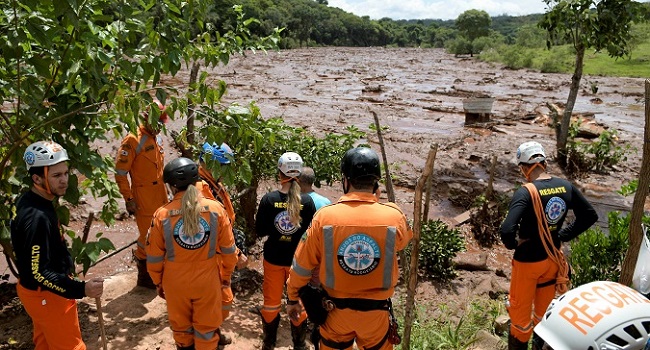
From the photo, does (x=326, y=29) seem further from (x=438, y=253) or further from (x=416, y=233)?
(x=416, y=233)

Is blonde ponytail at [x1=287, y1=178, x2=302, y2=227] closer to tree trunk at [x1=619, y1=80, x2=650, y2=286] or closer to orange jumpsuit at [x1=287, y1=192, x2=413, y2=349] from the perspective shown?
orange jumpsuit at [x1=287, y1=192, x2=413, y2=349]

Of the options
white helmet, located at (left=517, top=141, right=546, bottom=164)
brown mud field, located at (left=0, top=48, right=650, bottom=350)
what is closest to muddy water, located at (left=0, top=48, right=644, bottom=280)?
brown mud field, located at (left=0, top=48, right=650, bottom=350)

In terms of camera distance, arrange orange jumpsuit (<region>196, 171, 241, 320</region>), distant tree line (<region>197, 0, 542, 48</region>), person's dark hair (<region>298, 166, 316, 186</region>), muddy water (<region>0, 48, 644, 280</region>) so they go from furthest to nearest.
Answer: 1. distant tree line (<region>197, 0, 542, 48</region>)
2. muddy water (<region>0, 48, 644, 280</region>)
3. person's dark hair (<region>298, 166, 316, 186</region>)
4. orange jumpsuit (<region>196, 171, 241, 320</region>)

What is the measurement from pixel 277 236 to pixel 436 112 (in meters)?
18.7

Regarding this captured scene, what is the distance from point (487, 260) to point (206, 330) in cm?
533

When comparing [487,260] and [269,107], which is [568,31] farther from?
[269,107]

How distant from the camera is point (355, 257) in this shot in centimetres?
320

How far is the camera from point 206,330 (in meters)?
4.07

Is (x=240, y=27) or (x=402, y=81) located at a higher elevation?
(x=240, y=27)

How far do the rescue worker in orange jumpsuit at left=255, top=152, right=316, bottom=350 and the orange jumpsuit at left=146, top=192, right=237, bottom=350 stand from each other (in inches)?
24.0

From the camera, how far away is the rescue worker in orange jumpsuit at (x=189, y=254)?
3777mm

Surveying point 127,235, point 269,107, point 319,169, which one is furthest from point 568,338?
point 269,107

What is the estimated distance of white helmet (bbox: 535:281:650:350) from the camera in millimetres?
2145

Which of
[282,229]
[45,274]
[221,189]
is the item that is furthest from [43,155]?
[282,229]
